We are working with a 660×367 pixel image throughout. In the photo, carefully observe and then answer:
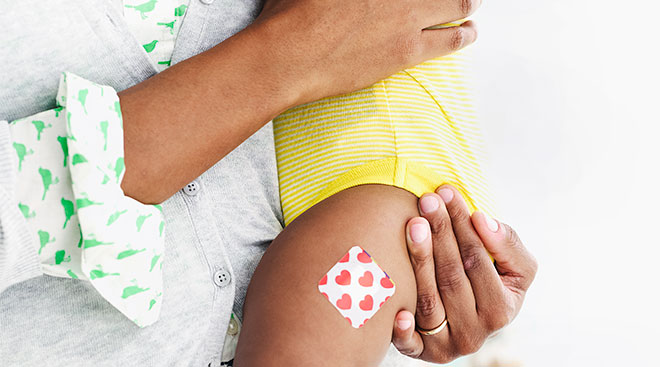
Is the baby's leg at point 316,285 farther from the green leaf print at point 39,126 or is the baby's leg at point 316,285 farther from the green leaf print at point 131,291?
→ the green leaf print at point 39,126

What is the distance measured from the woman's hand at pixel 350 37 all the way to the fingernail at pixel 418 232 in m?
0.20

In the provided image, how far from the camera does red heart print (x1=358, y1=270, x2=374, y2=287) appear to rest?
2.50 feet

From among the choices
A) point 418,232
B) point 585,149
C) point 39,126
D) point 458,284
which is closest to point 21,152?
point 39,126

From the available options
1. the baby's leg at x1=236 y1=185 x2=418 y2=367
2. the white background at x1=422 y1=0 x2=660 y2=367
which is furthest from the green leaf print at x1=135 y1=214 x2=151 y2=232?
the white background at x1=422 y1=0 x2=660 y2=367

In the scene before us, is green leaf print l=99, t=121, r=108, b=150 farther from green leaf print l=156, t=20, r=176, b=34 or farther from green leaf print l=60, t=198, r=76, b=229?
green leaf print l=156, t=20, r=176, b=34

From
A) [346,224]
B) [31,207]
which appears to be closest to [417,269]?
[346,224]

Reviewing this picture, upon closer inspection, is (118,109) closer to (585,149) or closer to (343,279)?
(343,279)

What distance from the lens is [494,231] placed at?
87 centimetres

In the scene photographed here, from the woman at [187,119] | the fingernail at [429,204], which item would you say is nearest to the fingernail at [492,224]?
the fingernail at [429,204]

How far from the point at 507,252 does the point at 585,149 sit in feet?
1.72

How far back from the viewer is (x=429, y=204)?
2.66ft

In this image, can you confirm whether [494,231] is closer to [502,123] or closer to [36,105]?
[502,123]

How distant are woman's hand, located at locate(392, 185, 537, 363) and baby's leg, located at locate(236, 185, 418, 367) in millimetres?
39

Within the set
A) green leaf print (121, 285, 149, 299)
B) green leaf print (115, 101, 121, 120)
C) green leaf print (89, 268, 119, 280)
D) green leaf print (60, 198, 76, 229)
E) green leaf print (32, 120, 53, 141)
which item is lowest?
green leaf print (121, 285, 149, 299)
